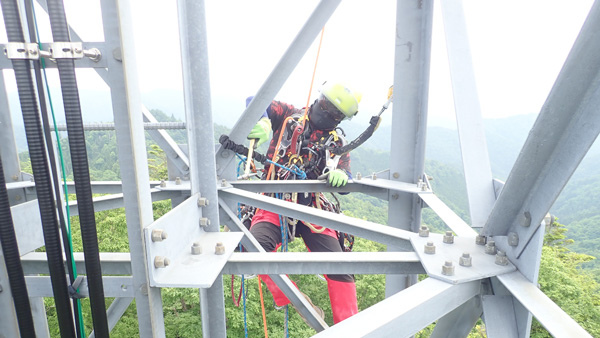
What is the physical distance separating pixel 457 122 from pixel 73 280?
6.38 feet

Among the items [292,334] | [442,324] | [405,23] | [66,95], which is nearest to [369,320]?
[442,324]

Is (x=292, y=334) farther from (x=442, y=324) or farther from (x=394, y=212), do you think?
(x=442, y=324)

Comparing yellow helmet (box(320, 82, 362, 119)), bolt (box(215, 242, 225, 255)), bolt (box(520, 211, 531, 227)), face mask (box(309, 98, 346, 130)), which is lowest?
bolt (box(215, 242, 225, 255))

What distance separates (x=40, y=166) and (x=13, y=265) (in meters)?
0.40

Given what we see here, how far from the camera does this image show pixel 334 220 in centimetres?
245

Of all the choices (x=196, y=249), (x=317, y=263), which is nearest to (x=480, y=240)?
(x=317, y=263)

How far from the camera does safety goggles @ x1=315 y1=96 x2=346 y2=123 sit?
384 centimetres

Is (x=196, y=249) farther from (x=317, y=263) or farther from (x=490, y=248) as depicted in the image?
(x=490, y=248)

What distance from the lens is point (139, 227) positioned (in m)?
1.41

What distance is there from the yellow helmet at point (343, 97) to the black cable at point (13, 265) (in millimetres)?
2792

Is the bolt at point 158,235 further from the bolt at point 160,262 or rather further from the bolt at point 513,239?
the bolt at point 513,239

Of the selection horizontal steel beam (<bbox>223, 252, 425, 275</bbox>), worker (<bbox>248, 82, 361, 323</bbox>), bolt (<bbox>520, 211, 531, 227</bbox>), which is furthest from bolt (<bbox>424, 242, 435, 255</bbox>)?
worker (<bbox>248, 82, 361, 323</bbox>)

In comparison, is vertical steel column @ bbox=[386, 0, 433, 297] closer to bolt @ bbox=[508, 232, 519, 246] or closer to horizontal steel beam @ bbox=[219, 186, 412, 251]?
horizontal steel beam @ bbox=[219, 186, 412, 251]

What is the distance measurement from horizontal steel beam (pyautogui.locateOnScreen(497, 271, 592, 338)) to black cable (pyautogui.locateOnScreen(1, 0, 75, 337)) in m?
1.71
